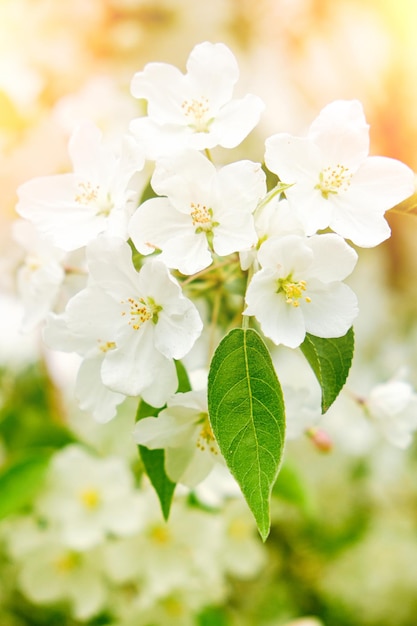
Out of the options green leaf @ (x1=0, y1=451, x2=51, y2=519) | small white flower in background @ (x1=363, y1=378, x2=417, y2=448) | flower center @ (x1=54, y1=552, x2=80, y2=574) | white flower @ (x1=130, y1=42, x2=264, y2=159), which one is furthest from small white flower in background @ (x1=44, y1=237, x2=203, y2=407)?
flower center @ (x1=54, y1=552, x2=80, y2=574)

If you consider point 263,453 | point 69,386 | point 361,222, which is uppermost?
point 361,222

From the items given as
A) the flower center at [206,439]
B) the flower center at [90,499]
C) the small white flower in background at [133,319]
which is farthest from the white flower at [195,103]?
the flower center at [90,499]

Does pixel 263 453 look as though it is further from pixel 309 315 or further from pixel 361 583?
pixel 361 583

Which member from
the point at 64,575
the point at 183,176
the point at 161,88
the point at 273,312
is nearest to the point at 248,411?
the point at 273,312

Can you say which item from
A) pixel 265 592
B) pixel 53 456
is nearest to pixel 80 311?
pixel 53 456

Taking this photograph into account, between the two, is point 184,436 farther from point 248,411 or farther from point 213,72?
point 213,72

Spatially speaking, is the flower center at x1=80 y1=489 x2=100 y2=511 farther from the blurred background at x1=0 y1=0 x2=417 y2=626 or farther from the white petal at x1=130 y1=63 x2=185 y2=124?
the white petal at x1=130 y1=63 x2=185 y2=124
